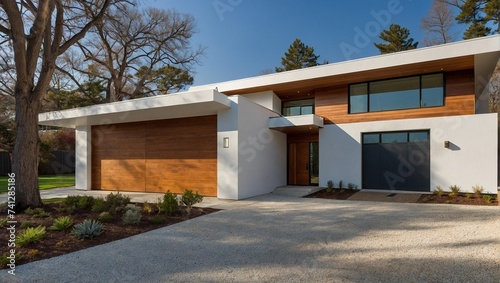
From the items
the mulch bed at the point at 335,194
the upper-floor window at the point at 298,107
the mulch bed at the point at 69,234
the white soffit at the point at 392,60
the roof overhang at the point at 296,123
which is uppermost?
the white soffit at the point at 392,60

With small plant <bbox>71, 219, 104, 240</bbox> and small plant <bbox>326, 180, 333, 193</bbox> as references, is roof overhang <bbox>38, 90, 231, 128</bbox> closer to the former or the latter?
small plant <bbox>71, 219, 104, 240</bbox>

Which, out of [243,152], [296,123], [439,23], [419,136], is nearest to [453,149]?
[419,136]

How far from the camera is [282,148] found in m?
13.3

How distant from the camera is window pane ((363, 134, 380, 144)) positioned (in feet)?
37.7

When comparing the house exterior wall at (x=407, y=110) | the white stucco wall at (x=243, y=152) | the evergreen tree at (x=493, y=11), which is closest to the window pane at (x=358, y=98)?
the house exterior wall at (x=407, y=110)

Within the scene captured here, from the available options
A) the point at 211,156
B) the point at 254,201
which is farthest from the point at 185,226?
the point at 211,156

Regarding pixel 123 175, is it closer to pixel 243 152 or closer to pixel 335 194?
pixel 243 152

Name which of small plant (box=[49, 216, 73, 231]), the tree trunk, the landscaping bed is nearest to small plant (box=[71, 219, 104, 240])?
the landscaping bed

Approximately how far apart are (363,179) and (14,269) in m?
11.1

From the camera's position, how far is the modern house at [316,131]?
9.82m

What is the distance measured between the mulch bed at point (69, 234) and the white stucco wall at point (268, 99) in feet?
23.3

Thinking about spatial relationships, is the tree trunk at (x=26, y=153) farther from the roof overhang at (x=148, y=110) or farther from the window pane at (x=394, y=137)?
the window pane at (x=394, y=137)

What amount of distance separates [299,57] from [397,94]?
61.0 ft

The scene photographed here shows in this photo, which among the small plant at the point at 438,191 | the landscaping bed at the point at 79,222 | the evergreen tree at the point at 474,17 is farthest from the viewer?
the evergreen tree at the point at 474,17
